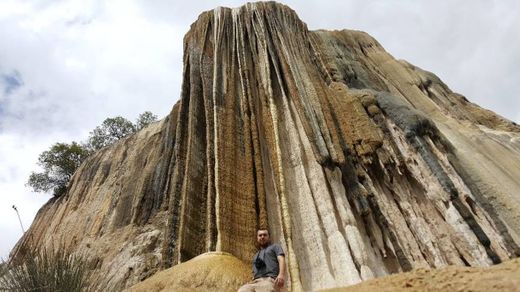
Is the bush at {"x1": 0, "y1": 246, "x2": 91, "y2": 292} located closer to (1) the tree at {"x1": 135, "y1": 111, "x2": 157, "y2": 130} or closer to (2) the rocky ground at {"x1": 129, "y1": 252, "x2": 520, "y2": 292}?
(2) the rocky ground at {"x1": 129, "y1": 252, "x2": 520, "y2": 292}

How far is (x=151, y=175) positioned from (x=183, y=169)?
17.5 feet

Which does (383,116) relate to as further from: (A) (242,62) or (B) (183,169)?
(B) (183,169)

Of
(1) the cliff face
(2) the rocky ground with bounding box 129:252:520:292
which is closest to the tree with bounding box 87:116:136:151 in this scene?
(1) the cliff face

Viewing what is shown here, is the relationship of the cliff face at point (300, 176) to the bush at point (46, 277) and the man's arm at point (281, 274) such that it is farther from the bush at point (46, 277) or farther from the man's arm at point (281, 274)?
the man's arm at point (281, 274)

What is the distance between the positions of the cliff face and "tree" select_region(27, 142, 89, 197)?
9.70m

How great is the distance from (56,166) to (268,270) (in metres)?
27.1

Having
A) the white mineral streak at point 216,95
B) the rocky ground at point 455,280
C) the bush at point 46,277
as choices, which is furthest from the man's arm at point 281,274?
the white mineral streak at point 216,95

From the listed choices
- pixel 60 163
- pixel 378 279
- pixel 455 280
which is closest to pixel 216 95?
pixel 378 279

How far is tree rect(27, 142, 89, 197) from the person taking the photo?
28703mm

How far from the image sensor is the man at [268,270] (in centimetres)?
584

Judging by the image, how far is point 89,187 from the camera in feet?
73.2

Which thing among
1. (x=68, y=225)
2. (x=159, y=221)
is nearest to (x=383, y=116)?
(x=159, y=221)

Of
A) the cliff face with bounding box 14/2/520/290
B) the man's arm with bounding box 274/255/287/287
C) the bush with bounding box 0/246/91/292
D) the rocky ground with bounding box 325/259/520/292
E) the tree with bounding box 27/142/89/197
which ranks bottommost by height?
the rocky ground with bounding box 325/259/520/292

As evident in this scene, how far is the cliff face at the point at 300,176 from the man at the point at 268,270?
3.37m
